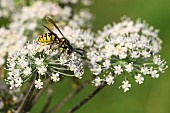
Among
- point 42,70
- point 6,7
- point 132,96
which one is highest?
point 6,7

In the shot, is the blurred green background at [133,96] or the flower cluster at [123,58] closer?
the flower cluster at [123,58]

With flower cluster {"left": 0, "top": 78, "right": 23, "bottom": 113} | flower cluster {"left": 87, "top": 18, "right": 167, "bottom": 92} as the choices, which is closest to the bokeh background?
flower cluster {"left": 0, "top": 78, "right": 23, "bottom": 113}

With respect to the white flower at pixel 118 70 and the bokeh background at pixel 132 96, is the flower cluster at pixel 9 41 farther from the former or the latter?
the bokeh background at pixel 132 96

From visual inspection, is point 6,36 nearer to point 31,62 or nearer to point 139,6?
point 31,62

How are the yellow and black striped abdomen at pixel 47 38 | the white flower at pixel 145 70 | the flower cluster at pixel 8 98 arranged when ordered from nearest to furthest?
the yellow and black striped abdomen at pixel 47 38 < the white flower at pixel 145 70 < the flower cluster at pixel 8 98

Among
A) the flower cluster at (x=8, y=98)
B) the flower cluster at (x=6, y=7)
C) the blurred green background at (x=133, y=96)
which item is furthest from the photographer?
the blurred green background at (x=133, y=96)

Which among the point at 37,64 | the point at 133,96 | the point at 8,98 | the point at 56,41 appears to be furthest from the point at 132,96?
the point at 37,64

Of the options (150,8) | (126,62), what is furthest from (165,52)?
(126,62)

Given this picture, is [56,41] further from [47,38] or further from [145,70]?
[145,70]

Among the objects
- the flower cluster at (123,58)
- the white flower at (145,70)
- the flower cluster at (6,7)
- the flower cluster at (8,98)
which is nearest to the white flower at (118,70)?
the flower cluster at (123,58)

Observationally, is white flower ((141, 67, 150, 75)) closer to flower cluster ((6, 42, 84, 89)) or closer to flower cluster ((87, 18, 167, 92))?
flower cluster ((87, 18, 167, 92))
